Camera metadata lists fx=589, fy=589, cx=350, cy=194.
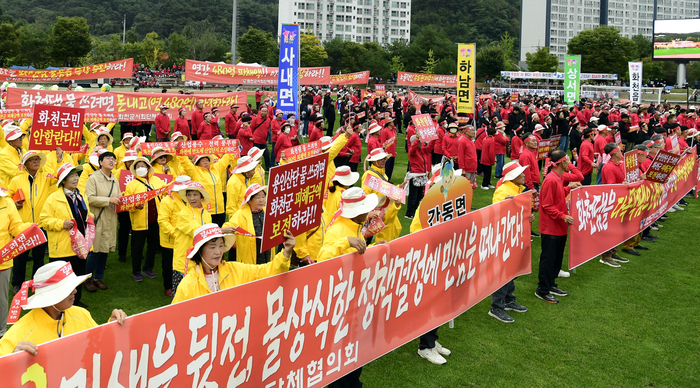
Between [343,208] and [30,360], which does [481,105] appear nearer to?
[343,208]

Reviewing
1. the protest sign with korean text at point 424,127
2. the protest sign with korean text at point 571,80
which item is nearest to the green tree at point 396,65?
the protest sign with korean text at point 571,80

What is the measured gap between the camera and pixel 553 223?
830cm

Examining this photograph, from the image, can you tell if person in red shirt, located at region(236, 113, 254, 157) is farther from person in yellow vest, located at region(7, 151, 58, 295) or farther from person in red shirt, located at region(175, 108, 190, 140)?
person in yellow vest, located at region(7, 151, 58, 295)

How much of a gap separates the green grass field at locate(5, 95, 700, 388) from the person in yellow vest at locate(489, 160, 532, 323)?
6.2 inches

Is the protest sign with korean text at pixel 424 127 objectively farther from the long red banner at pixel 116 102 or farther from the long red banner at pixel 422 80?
the long red banner at pixel 422 80

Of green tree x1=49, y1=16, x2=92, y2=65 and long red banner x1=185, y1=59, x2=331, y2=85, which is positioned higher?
green tree x1=49, y1=16, x2=92, y2=65

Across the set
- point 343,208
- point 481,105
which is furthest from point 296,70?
point 481,105

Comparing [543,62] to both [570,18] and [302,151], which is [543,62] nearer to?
[570,18]

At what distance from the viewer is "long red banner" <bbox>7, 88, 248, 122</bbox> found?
16.6 meters

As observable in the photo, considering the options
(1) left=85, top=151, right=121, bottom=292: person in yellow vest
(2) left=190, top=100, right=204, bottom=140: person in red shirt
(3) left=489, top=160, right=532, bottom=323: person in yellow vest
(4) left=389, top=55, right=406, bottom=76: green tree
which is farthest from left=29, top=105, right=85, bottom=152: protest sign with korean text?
(4) left=389, top=55, right=406, bottom=76: green tree

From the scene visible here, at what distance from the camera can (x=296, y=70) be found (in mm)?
15422

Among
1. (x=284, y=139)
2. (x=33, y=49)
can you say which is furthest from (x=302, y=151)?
(x=33, y=49)

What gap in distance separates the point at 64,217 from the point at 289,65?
9.24 meters

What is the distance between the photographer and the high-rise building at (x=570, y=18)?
14062 cm
